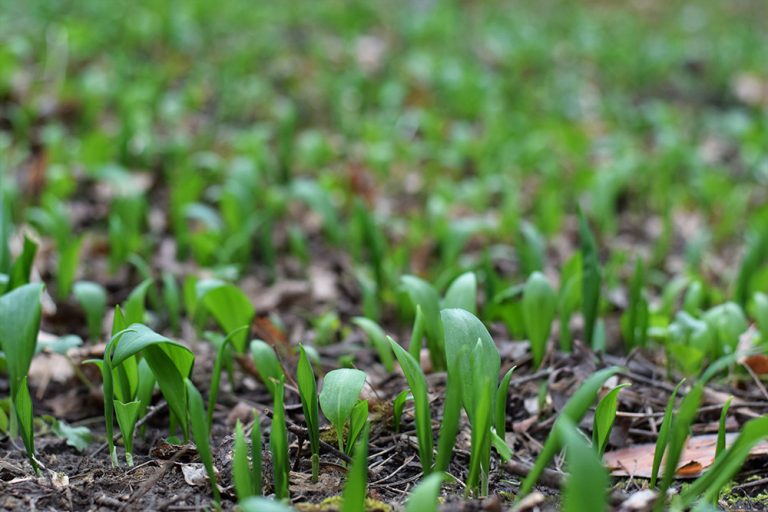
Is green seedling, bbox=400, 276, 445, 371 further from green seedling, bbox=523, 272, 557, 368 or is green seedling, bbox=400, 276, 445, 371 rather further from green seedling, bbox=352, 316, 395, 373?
green seedling, bbox=523, 272, 557, 368

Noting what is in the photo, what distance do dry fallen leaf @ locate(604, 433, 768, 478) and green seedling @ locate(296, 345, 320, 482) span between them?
60 cm

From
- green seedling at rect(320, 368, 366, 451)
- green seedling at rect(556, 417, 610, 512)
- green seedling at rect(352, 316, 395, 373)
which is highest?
green seedling at rect(556, 417, 610, 512)

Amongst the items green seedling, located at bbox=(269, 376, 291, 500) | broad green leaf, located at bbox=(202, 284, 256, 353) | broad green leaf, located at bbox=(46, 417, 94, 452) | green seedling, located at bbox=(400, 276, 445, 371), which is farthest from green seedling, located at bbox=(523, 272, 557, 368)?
broad green leaf, located at bbox=(46, 417, 94, 452)

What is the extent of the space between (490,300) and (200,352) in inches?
31.3

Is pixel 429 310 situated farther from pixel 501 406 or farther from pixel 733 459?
pixel 733 459

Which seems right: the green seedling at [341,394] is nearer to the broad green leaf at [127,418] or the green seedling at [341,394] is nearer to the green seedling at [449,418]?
the green seedling at [449,418]

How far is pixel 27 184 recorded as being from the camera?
3.08 m

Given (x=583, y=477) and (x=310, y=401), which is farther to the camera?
(x=310, y=401)

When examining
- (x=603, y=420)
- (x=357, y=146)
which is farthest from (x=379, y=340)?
(x=357, y=146)

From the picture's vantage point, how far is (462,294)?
6.11ft

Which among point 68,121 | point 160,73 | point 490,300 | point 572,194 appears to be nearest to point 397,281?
point 490,300

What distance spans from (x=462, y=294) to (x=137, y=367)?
0.73 meters

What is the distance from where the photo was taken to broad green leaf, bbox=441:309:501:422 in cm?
136

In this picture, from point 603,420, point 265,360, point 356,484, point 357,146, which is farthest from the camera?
point 357,146
